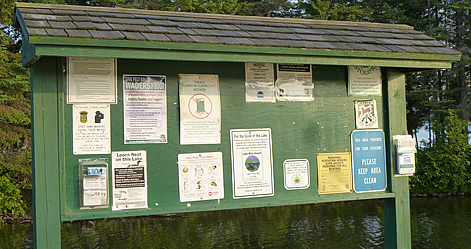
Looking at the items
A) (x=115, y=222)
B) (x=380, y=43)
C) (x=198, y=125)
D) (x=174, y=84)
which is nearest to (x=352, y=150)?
(x=380, y=43)

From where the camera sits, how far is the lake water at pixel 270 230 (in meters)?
8.97

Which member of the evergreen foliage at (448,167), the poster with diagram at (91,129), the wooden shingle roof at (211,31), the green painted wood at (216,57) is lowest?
the evergreen foliage at (448,167)

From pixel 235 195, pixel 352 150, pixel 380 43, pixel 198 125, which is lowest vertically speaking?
pixel 235 195

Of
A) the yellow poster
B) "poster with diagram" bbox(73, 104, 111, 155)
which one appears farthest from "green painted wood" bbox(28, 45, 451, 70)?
the yellow poster

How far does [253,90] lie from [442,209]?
35.7 ft

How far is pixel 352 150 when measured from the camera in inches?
180

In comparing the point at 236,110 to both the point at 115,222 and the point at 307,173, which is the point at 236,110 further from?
the point at 115,222

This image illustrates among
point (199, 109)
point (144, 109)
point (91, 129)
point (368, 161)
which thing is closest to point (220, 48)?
point (199, 109)

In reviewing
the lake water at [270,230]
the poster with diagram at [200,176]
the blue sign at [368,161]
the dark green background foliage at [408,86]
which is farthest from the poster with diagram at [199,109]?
the dark green background foliage at [408,86]

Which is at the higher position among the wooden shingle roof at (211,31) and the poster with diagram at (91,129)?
the wooden shingle roof at (211,31)

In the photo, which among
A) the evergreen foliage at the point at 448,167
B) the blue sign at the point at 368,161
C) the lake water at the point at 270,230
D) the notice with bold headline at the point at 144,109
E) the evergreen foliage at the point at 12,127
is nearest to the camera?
the notice with bold headline at the point at 144,109

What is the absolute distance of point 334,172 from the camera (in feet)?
14.7

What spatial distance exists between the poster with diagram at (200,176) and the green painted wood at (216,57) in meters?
0.97

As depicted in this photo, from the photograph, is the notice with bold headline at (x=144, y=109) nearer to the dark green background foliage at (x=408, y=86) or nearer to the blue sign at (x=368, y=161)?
the blue sign at (x=368, y=161)
